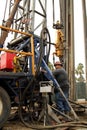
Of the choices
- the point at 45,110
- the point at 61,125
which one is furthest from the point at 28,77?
the point at 61,125

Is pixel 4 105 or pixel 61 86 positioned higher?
pixel 61 86

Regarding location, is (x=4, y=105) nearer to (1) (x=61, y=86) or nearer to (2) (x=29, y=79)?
(2) (x=29, y=79)

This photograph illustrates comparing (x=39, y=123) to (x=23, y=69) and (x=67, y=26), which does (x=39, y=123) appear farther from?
(x=67, y=26)

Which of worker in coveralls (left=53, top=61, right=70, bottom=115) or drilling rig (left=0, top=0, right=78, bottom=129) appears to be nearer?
drilling rig (left=0, top=0, right=78, bottom=129)

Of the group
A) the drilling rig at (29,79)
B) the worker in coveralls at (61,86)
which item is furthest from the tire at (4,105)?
the worker in coveralls at (61,86)

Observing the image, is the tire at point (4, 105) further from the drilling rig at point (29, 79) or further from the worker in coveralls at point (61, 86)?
the worker in coveralls at point (61, 86)

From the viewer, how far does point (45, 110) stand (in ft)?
20.5

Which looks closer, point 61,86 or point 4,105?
point 4,105

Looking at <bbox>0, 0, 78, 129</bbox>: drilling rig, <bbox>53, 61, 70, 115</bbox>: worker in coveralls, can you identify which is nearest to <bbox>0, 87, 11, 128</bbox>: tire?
<bbox>0, 0, 78, 129</bbox>: drilling rig

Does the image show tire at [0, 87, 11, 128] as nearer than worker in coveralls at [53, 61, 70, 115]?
Yes

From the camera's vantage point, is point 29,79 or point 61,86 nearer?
→ point 29,79

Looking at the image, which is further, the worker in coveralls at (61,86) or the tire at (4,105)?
the worker in coveralls at (61,86)

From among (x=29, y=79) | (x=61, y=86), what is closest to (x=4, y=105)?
(x=29, y=79)

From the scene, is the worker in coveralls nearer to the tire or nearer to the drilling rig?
the drilling rig
